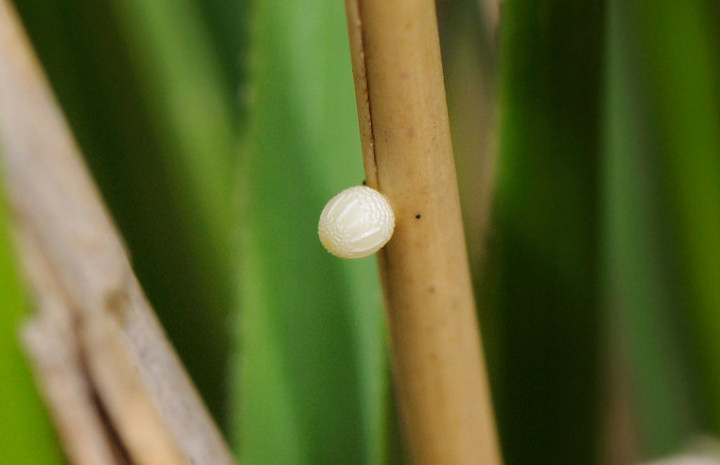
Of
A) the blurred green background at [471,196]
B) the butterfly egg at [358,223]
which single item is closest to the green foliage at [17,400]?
the blurred green background at [471,196]

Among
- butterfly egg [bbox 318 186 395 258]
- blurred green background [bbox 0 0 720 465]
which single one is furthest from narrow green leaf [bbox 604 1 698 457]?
butterfly egg [bbox 318 186 395 258]

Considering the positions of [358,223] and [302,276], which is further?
[302,276]

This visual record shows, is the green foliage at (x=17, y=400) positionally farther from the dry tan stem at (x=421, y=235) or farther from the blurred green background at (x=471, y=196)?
the dry tan stem at (x=421, y=235)

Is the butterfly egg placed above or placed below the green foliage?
above

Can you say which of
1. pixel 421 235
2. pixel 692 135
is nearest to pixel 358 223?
pixel 421 235

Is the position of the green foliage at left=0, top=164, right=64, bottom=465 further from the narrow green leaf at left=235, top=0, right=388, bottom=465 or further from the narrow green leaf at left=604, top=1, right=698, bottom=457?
the narrow green leaf at left=604, top=1, right=698, bottom=457

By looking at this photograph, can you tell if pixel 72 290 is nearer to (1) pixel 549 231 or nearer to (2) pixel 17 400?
(2) pixel 17 400
